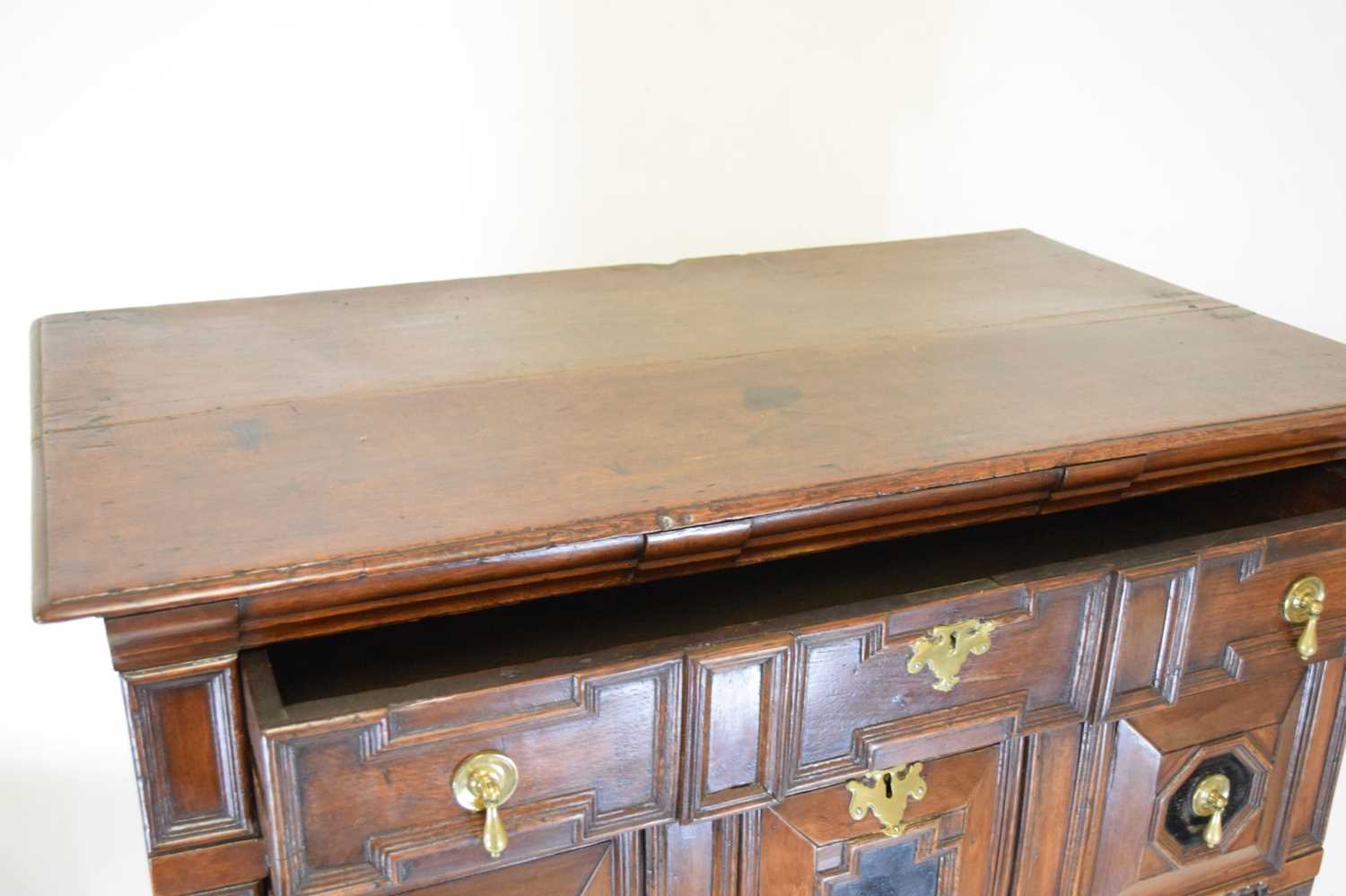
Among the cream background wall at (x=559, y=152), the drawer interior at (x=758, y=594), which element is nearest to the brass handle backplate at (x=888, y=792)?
A: the drawer interior at (x=758, y=594)

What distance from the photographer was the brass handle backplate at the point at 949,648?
957mm

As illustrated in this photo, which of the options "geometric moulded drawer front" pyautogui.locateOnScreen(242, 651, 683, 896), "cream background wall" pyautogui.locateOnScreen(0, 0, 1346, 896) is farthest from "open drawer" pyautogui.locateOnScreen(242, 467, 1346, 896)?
"cream background wall" pyautogui.locateOnScreen(0, 0, 1346, 896)

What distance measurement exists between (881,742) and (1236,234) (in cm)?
132

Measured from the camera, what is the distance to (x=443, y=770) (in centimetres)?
84

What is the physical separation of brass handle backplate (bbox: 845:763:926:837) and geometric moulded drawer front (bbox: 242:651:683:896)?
0.16 metres

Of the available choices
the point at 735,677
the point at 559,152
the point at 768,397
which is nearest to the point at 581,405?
the point at 768,397

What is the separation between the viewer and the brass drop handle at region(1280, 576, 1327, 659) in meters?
1.09

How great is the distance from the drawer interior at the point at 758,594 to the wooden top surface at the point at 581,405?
0.28ft

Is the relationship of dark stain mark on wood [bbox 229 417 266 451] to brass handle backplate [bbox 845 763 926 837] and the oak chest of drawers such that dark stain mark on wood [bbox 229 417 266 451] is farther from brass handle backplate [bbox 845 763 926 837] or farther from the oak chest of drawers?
brass handle backplate [bbox 845 763 926 837]

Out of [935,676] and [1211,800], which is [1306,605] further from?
[935,676]

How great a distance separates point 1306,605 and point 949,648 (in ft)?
1.05

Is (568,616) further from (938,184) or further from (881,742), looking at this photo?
(938,184)

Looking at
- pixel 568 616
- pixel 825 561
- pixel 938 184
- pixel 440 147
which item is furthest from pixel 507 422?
pixel 938 184

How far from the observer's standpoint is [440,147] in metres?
1.59
